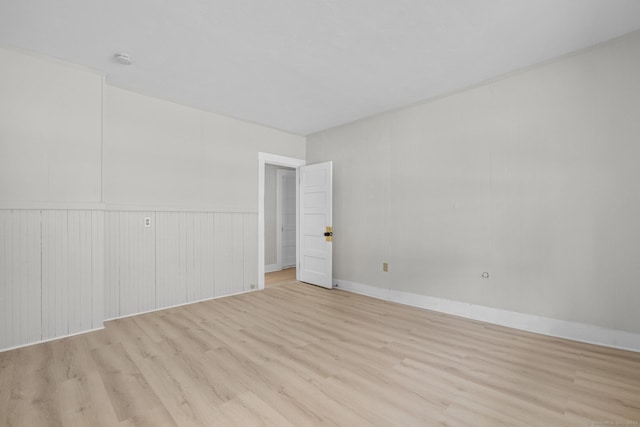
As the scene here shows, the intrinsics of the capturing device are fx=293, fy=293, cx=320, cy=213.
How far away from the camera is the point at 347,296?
177 inches

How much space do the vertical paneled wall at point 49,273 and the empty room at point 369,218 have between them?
0.02m

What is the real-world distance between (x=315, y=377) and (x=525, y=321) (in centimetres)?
237

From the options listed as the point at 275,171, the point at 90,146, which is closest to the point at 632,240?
the point at 90,146

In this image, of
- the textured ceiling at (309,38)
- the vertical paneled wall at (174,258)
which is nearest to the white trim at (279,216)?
the vertical paneled wall at (174,258)

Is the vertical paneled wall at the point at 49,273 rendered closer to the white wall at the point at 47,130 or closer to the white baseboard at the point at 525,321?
the white wall at the point at 47,130

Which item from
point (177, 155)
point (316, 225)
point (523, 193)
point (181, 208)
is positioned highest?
point (177, 155)

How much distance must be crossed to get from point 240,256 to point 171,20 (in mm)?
3213

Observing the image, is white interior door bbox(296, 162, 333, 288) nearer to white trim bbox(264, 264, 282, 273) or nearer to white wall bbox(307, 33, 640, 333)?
white wall bbox(307, 33, 640, 333)

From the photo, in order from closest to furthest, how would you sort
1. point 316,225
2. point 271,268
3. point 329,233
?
point 329,233
point 316,225
point 271,268

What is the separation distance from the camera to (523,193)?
3.12m

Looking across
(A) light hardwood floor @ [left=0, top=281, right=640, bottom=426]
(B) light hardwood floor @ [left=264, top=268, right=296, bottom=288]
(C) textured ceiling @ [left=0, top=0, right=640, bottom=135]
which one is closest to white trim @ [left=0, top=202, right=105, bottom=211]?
(A) light hardwood floor @ [left=0, top=281, right=640, bottom=426]

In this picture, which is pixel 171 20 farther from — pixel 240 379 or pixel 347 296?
pixel 347 296

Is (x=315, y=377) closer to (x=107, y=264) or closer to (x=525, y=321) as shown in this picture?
(x=525, y=321)

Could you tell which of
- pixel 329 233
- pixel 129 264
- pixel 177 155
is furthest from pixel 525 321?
pixel 177 155
